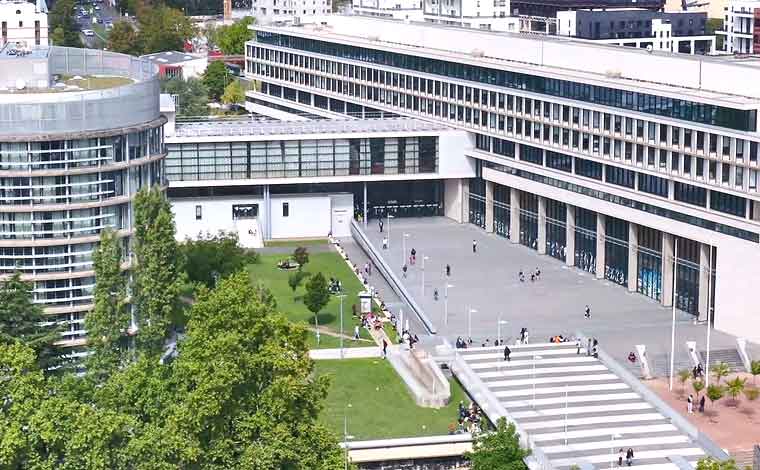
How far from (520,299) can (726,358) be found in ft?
48.3

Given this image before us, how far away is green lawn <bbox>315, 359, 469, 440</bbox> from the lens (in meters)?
74.4

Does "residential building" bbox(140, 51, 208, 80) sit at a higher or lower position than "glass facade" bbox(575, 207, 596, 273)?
higher

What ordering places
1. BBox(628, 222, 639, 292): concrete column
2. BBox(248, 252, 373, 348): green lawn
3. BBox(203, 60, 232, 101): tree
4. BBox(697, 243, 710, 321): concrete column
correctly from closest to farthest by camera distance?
1. BBox(697, 243, 710, 321): concrete column
2. BBox(248, 252, 373, 348): green lawn
3. BBox(628, 222, 639, 292): concrete column
4. BBox(203, 60, 232, 101): tree

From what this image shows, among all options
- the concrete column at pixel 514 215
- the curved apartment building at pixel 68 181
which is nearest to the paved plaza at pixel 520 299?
the concrete column at pixel 514 215

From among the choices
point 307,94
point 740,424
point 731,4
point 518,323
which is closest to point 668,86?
point 518,323

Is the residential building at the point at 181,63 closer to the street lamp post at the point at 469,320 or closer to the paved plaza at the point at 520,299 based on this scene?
the paved plaza at the point at 520,299

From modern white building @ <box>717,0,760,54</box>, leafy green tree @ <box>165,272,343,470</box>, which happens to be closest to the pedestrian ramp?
leafy green tree @ <box>165,272,343,470</box>

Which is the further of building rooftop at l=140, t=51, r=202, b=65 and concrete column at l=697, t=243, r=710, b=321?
building rooftop at l=140, t=51, r=202, b=65

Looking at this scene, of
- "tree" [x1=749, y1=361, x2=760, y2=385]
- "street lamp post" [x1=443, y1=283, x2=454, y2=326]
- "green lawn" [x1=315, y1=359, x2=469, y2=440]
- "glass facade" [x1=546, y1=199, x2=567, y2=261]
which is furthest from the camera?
"glass facade" [x1=546, y1=199, x2=567, y2=261]

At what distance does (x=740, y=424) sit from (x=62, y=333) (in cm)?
3015

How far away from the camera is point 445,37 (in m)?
127

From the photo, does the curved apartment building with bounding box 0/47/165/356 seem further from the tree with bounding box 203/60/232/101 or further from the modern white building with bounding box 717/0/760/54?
the modern white building with bounding box 717/0/760/54

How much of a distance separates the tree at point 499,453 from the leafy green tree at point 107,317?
14.5m

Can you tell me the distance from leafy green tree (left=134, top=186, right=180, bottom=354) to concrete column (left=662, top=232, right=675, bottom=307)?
32.1 meters
